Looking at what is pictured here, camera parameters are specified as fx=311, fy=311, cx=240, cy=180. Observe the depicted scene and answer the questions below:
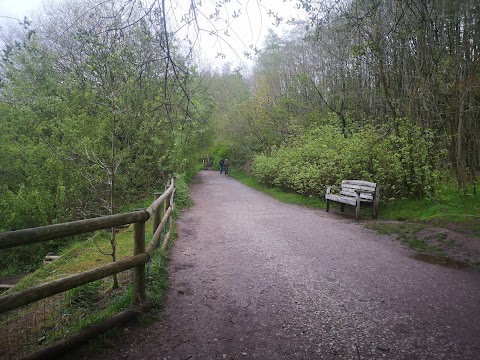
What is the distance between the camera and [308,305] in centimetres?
395

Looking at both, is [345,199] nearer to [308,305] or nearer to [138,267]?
[308,305]

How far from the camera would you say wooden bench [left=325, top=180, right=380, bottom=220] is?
368 inches

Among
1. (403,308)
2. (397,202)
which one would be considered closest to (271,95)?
(397,202)

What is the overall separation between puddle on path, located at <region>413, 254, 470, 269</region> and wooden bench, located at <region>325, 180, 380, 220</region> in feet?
11.1

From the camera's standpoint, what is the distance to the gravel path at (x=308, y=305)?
3.05 metres

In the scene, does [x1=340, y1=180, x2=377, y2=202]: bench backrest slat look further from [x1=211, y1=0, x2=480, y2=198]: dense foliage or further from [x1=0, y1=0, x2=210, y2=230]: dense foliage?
[x1=0, y1=0, x2=210, y2=230]: dense foliage

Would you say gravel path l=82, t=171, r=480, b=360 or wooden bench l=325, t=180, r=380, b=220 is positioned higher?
wooden bench l=325, t=180, r=380, b=220

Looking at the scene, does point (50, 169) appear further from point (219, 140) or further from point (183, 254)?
point (219, 140)

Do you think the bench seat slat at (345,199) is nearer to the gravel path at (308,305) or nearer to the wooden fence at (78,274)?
the gravel path at (308,305)

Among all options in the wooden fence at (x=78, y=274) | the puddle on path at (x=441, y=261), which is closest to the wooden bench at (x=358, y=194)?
the puddle on path at (x=441, y=261)

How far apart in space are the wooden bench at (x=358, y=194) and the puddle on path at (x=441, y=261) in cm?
338

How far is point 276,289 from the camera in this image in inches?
174

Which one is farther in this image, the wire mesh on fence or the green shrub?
the green shrub

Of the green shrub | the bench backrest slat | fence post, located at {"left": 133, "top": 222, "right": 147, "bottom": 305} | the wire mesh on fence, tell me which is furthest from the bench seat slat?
fence post, located at {"left": 133, "top": 222, "right": 147, "bottom": 305}
